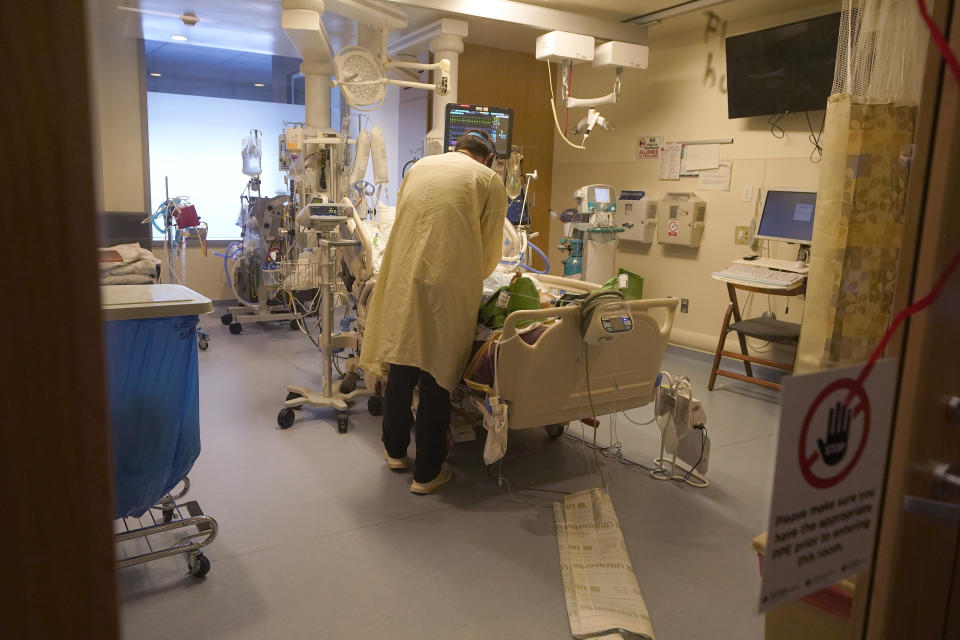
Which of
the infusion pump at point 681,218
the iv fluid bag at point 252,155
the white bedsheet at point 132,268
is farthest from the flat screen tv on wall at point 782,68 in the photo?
the white bedsheet at point 132,268

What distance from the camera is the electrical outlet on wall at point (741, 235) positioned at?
5.60m

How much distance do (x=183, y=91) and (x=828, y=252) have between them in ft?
25.0

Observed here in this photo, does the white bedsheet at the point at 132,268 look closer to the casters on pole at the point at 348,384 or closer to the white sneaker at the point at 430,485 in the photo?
the casters on pole at the point at 348,384

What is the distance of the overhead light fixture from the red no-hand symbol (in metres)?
5.27

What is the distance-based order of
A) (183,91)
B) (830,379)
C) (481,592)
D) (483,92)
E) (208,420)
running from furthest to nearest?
(183,91), (483,92), (208,420), (481,592), (830,379)

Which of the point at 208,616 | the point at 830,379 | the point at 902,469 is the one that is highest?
the point at 830,379

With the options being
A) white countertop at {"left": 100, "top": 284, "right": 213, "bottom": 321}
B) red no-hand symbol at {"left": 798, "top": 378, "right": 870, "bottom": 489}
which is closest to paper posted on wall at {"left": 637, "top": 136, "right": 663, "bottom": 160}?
white countertop at {"left": 100, "top": 284, "right": 213, "bottom": 321}

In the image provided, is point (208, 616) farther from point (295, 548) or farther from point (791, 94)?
point (791, 94)

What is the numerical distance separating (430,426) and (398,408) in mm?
224

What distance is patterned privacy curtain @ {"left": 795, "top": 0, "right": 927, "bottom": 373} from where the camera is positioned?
129 centimetres

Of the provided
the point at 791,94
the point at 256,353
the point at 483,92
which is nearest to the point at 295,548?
the point at 256,353

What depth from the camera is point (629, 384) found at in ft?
10.6

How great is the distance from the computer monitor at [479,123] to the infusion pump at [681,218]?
1.89m

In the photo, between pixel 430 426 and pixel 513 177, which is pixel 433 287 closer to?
pixel 430 426
